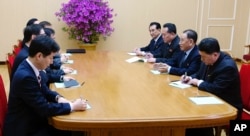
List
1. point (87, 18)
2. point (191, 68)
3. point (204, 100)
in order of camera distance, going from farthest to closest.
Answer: point (87, 18)
point (191, 68)
point (204, 100)

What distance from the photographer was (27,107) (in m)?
1.92

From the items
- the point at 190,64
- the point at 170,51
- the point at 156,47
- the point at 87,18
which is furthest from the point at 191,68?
the point at 87,18

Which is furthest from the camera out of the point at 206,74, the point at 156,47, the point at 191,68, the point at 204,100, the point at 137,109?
the point at 156,47

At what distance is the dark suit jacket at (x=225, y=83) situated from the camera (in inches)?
97.3

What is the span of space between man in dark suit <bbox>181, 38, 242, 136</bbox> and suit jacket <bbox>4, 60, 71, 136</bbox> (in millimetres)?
1172

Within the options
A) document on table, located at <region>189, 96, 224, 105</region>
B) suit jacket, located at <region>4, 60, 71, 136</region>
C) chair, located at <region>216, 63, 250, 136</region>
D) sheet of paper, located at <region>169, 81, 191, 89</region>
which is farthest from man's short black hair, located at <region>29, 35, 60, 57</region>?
chair, located at <region>216, 63, 250, 136</region>

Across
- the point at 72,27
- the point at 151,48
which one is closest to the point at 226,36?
the point at 151,48

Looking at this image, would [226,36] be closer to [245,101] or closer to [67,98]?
[245,101]

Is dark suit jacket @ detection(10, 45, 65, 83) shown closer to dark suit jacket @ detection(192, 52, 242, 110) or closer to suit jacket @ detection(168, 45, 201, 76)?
suit jacket @ detection(168, 45, 201, 76)

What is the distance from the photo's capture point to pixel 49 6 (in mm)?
6410

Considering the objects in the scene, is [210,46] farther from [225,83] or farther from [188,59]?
[188,59]

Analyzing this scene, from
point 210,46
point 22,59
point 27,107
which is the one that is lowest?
point 27,107

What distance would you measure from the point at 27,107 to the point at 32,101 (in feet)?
0.34

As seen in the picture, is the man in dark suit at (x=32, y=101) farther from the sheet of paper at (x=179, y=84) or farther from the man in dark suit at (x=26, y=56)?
the sheet of paper at (x=179, y=84)
